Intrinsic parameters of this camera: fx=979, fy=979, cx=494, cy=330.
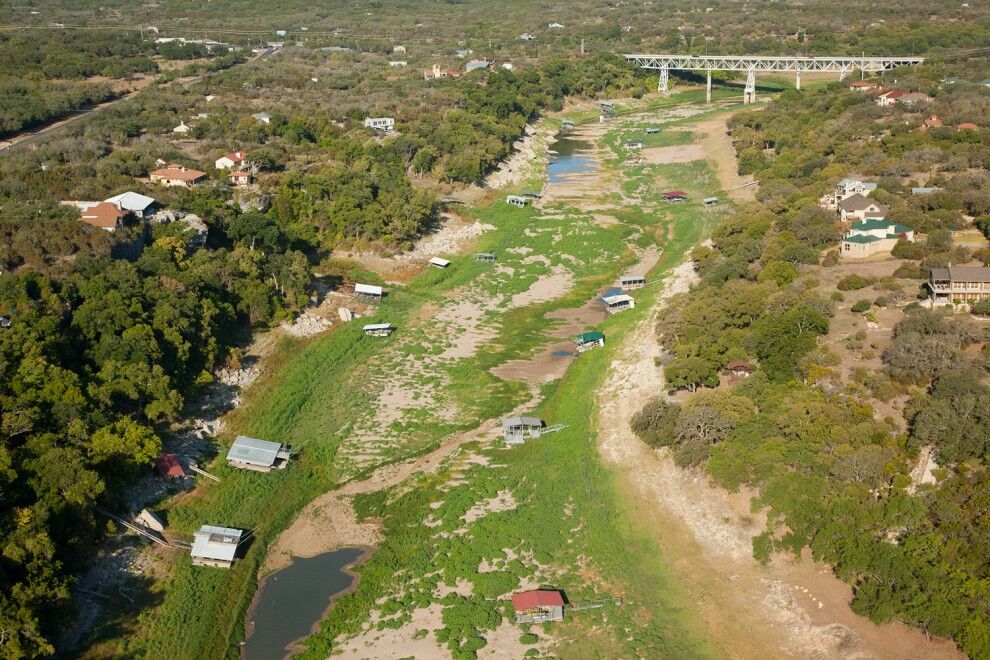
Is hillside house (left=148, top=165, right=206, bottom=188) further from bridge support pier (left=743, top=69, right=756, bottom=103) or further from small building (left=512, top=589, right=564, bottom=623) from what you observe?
bridge support pier (left=743, top=69, right=756, bottom=103)

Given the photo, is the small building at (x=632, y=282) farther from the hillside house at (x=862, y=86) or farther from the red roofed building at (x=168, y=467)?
the hillside house at (x=862, y=86)

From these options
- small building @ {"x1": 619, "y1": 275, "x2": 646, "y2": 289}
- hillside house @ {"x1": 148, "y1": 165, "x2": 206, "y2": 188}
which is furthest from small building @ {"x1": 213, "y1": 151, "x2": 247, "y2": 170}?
small building @ {"x1": 619, "y1": 275, "x2": 646, "y2": 289}

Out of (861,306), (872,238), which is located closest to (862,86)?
(872,238)

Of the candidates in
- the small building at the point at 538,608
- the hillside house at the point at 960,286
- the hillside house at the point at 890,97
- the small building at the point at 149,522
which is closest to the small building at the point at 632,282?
the hillside house at the point at 960,286

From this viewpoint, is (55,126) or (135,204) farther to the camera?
(55,126)

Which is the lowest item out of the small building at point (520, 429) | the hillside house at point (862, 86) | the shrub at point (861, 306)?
the small building at point (520, 429)

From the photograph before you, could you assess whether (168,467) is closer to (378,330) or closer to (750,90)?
(378,330)
